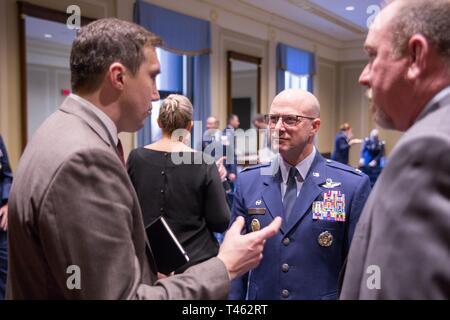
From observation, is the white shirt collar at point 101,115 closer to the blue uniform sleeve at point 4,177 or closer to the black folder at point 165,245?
the black folder at point 165,245

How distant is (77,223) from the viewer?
3.05ft

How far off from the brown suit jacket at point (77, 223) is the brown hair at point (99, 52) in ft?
0.39

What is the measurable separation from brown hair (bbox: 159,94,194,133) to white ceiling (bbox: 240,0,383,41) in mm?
5663

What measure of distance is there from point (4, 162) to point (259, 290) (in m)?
2.41

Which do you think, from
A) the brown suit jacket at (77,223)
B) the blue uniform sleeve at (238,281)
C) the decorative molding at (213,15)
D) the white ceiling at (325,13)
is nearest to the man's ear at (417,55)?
the brown suit jacket at (77,223)

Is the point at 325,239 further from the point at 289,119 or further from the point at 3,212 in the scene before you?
the point at 3,212

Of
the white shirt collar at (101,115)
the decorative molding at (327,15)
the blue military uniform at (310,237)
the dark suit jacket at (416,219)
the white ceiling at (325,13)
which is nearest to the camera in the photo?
the dark suit jacket at (416,219)

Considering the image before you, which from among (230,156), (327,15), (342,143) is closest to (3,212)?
(230,156)

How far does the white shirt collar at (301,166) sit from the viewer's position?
1.82 metres

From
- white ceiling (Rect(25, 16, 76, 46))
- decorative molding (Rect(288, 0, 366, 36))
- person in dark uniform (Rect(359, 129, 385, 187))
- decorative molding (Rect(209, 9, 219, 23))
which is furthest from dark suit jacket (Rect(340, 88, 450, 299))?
person in dark uniform (Rect(359, 129, 385, 187))

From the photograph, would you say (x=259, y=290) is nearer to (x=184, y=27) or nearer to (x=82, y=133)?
(x=82, y=133)

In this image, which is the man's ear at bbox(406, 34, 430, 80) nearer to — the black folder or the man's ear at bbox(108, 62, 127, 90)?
the man's ear at bbox(108, 62, 127, 90)

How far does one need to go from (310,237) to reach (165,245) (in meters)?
0.60

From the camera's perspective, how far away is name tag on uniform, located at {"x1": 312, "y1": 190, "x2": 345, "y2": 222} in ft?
5.53
